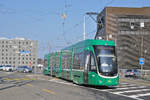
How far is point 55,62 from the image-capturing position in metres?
31.5

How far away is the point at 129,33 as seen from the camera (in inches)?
3233

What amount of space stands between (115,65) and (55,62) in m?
14.5

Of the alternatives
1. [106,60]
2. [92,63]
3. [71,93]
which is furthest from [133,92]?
[71,93]

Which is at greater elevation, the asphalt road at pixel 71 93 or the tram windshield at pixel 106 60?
the tram windshield at pixel 106 60

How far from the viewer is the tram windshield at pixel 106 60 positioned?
57.7ft

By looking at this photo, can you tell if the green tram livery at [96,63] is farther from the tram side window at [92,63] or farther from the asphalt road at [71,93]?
the asphalt road at [71,93]

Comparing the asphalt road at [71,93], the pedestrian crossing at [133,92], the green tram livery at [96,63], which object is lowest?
the pedestrian crossing at [133,92]

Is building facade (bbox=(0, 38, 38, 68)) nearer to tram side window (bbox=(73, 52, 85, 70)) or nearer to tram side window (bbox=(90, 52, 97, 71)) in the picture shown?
tram side window (bbox=(73, 52, 85, 70))

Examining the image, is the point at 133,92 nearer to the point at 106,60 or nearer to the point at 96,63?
the point at 106,60

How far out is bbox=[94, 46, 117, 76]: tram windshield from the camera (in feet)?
57.7

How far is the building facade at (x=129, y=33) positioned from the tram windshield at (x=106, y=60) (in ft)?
201

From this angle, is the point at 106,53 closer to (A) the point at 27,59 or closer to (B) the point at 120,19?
(B) the point at 120,19

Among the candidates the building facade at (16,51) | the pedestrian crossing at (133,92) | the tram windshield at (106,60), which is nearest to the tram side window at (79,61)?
the tram windshield at (106,60)

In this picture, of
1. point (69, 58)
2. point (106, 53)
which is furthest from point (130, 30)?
point (106, 53)
